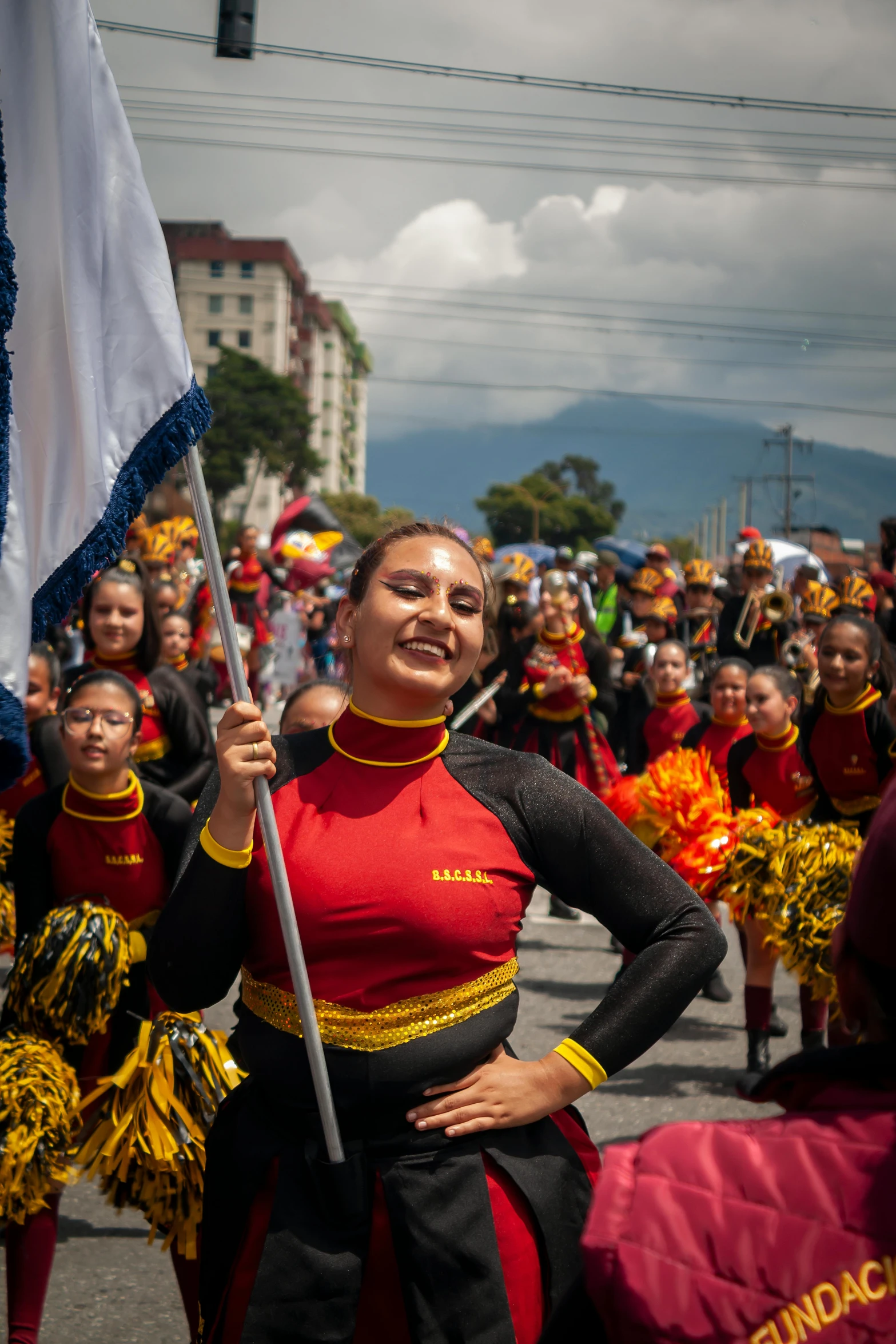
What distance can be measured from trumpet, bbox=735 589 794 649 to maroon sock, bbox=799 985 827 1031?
Result: 6.13 metres

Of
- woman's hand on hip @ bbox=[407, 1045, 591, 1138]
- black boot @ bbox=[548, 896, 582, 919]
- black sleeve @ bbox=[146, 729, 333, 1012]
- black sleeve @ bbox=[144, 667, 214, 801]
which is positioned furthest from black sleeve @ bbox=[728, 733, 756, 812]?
black sleeve @ bbox=[146, 729, 333, 1012]

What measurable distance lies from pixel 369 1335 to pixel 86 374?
1.70 metres

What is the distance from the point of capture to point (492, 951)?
2203mm

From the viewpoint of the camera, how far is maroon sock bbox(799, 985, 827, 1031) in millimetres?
5867

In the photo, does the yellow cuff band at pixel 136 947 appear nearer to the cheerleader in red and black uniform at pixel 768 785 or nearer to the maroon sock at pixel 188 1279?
the maroon sock at pixel 188 1279

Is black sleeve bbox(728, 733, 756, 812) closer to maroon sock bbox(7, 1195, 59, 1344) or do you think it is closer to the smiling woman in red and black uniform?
maroon sock bbox(7, 1195, 59, 1344)

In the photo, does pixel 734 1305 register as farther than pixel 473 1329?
No

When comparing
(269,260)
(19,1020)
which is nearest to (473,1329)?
(19,1020)

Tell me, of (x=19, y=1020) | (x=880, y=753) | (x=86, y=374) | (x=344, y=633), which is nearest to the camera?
(x=86, y=374)

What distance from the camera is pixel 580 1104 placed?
5738 millimetres

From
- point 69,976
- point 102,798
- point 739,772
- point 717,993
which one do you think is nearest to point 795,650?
point 717,993

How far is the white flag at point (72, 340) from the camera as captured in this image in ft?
7.63

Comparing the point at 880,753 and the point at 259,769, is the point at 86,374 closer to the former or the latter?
the point at 259,769

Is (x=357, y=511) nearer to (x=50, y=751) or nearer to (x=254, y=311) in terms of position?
(x=254, y=311)
